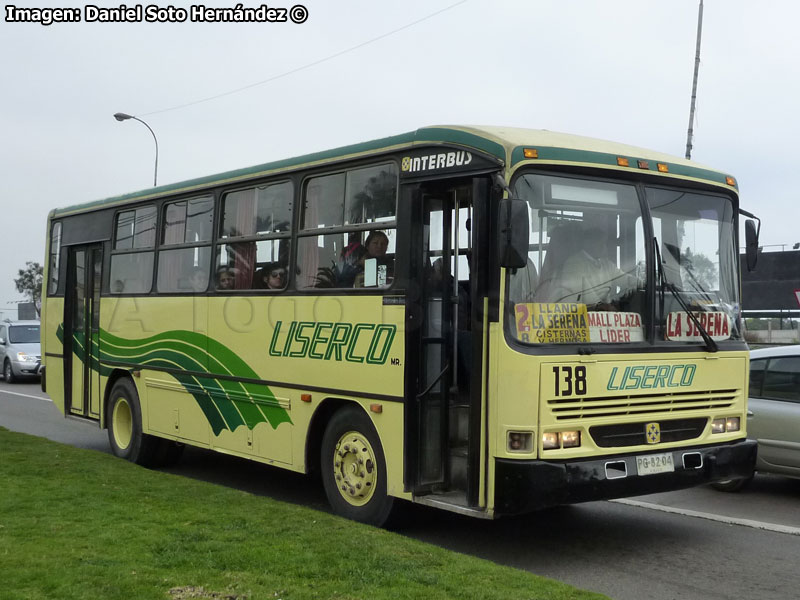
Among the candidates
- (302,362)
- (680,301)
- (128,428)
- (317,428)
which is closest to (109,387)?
(128,428)

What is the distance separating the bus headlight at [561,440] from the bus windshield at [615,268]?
0.64 meters

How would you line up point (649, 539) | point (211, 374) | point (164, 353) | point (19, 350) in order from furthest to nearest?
1. point (19, 350)
2. point (164, 353)
3. point (211, 374)
4. point (649, 539)

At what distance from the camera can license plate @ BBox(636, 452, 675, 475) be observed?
22.6ft

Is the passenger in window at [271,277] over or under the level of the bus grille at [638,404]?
over

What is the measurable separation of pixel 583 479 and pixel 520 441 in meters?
0.51

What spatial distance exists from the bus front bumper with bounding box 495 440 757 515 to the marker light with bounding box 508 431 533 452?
0.09 m

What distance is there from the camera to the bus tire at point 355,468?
25.2ft

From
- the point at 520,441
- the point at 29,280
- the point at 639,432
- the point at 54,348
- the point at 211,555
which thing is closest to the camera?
the point at 211,555

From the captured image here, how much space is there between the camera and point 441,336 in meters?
7.43

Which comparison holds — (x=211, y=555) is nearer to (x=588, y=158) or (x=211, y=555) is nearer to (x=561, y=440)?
(x=561, y=440)

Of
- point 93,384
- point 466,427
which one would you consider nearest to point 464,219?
point 466,427

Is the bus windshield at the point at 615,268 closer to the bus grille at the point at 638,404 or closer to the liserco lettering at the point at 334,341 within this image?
the bus grille at the point at 638,404

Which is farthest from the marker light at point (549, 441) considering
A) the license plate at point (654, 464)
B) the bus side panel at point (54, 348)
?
the bus side panel at point (54, 348)

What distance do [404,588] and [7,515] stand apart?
361 cm
